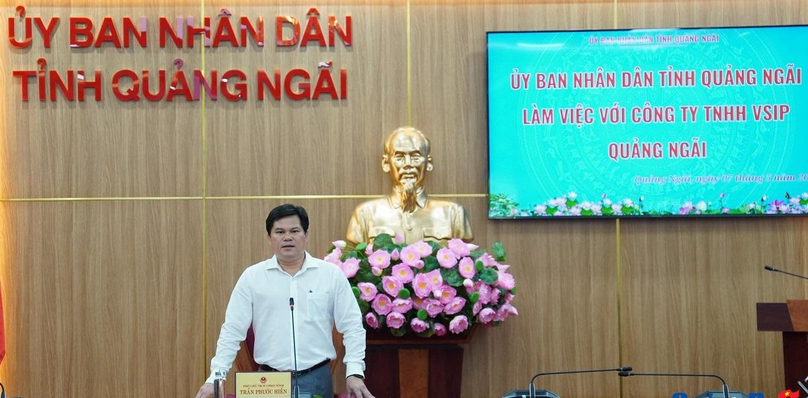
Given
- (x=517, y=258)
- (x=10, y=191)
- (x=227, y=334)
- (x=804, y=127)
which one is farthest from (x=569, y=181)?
(x=10, y=191)

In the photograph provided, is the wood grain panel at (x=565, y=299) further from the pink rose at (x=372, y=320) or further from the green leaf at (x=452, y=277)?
the pink rose at (x=372, y=320)

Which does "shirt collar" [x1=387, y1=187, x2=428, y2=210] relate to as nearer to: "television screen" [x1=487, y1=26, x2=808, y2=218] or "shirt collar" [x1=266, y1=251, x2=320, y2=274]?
"television screen" [x1=487, y1=26, x2=808, y2=218]

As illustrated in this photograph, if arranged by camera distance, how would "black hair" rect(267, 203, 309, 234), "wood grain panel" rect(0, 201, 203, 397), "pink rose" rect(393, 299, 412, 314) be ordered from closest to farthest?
1. "black hair" rect(267, 203, 309, 234)
2. "pink rose" rect(393, 299, 412, 314)
3. "wood grain panel" rect(0, 201, 203, 397)

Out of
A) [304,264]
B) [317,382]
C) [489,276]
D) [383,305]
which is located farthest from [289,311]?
[489,276]

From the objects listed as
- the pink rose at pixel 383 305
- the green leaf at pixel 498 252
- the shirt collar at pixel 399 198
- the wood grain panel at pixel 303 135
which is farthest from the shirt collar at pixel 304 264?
the wood grain panel at pixel 303 135

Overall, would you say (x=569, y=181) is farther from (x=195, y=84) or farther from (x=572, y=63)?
(x=195, y=84)

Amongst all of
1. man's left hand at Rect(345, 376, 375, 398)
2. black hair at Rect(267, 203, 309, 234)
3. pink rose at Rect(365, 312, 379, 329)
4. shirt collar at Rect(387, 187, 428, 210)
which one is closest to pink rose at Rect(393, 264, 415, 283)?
pink rose at Rect(365, 312, 379, 329)

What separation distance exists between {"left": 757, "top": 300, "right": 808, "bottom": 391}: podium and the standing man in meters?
2.24

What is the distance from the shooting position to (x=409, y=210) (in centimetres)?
541

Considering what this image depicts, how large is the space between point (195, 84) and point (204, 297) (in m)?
1.17

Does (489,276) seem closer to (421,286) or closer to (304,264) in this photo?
(421,286)

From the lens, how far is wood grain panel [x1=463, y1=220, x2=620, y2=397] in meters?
A: 5.56

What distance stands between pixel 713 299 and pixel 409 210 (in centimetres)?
174

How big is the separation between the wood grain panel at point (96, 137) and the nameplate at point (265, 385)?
2.68m
